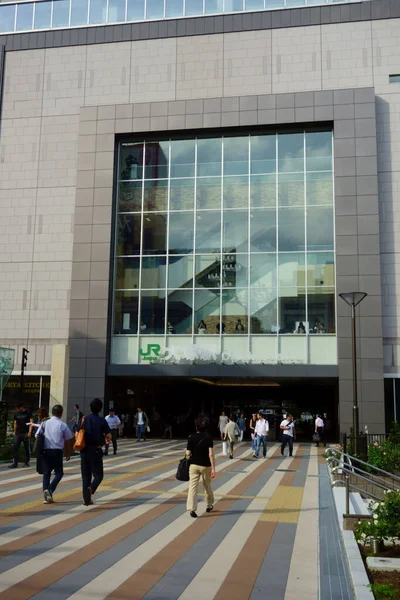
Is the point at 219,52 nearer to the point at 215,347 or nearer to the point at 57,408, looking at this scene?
the point at 215,347

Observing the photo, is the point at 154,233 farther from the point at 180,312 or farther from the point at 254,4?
the point at 254,4

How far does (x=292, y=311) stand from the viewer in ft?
102

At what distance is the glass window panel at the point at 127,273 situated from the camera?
33156 millimetres

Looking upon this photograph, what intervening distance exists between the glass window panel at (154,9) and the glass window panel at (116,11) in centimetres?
153

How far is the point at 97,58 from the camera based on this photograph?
35.1 m

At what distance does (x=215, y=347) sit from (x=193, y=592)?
25.5 metres

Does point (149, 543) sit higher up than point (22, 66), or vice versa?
point (22, 66)

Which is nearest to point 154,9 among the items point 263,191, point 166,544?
point 263,191

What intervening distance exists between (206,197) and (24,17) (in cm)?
1669

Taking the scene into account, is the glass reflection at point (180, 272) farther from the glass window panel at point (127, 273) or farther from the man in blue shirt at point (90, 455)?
the man in blue shirt at point (90, 455)

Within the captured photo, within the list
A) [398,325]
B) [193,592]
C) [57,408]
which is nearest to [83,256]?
[398,325]

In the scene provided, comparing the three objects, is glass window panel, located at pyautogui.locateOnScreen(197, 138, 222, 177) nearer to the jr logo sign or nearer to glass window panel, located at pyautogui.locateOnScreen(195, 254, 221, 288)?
glass window panel, located at pyautogui.locateOnScreen(195, 254, 221, 288)

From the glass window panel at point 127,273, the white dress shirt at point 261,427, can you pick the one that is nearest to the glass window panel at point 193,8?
the glass window panel at point 127,273

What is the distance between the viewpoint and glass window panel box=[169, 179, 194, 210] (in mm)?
33219
